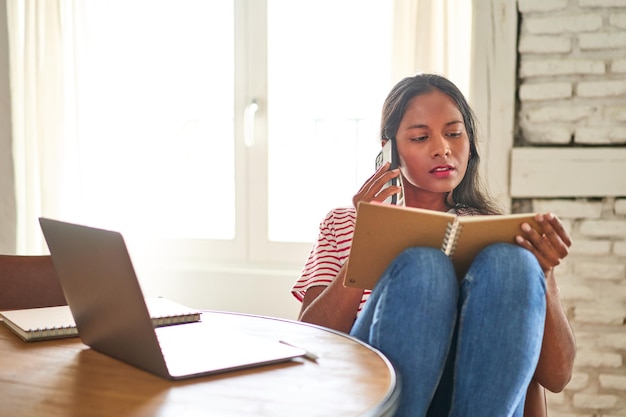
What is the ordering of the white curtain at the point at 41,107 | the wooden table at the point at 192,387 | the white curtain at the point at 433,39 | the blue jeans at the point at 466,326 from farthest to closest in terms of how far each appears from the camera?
1. the white curtain at the point at 41,107
2. the white curtain at the point at 433,39
3. the blue jeans at the point at 466,326
4. the wooden table at the point at 192,387

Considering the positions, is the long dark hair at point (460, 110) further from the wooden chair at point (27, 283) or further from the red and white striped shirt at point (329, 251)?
the wooden chair at point (27, 283)

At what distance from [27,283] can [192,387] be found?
0.92 metres

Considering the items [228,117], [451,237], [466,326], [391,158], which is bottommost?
[466,326]

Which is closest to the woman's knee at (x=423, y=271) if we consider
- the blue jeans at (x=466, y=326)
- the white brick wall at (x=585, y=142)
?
the blue jeans at (x=466, y=326)

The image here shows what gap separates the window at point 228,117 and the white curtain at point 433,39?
0.31 ft

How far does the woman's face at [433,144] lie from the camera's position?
173 centimetres

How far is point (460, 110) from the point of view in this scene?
70.7 inches

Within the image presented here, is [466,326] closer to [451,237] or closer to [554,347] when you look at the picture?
[451,237]

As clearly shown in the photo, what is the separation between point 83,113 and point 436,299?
2086 mm

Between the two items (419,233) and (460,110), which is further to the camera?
(460,110)

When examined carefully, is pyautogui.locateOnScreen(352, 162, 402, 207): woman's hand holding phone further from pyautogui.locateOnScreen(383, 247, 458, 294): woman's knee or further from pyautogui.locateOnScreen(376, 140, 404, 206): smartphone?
pyautogui.locateOnScreen(383, 247, 458, 294): woman's knee

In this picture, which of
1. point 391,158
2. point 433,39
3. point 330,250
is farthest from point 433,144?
point 433,39

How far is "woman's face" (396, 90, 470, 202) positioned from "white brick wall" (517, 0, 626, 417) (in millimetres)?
634

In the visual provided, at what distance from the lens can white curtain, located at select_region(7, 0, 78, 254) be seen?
2779 mm
